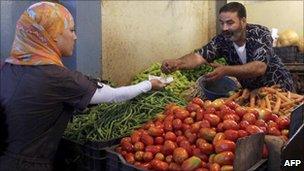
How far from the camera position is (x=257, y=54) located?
13.1ft

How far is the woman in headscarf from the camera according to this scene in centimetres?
263

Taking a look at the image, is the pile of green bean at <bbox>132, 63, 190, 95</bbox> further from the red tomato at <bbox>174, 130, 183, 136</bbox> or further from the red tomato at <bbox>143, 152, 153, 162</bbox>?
the red tomato at <bbox>143, 152, 153, 162</bbox>

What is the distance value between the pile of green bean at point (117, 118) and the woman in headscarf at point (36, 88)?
45 centimetres

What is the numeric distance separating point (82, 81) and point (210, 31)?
454 centimetres

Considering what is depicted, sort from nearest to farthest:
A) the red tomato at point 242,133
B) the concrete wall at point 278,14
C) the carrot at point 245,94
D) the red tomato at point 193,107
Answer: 1. the red tomato at point 242,133
2. the red tomato at point 193,107
3. the carrot at point 245,94
4. the concrete wall at point 278,14

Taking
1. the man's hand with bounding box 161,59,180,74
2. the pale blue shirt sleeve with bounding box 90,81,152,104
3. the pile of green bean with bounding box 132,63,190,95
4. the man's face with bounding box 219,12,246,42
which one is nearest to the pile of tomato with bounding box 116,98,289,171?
the pale blue shirt sleeve with bounding box 90,81,152,104

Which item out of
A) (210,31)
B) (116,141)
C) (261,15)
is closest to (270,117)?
(116,141)

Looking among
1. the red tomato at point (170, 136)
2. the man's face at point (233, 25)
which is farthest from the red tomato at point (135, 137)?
the man's face at point (233, 25)

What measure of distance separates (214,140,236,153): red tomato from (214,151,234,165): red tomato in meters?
0.03

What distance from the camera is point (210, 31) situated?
271 inches

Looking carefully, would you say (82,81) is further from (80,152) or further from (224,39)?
(224,39)

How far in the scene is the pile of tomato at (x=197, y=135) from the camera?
95.6 inches

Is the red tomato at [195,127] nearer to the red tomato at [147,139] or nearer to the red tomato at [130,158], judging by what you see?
the red tomato at [147,139]

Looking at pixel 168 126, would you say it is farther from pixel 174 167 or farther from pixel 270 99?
pixel 270 99
